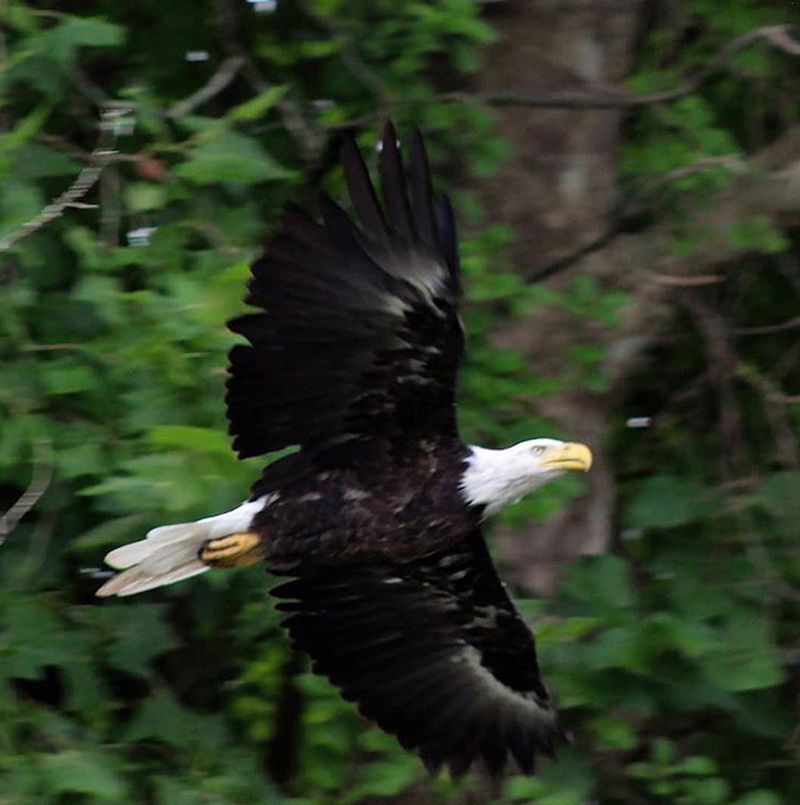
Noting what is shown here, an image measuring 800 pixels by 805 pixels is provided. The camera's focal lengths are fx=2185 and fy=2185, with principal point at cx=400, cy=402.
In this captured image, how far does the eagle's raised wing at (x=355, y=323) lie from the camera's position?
5223 mm

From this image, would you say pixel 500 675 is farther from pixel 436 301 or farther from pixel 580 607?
pixel 436 301

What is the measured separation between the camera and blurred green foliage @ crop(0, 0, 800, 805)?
5375 mm

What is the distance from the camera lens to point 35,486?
540 cm

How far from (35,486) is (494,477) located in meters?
1.14

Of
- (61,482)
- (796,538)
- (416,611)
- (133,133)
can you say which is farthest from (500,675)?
(133,133)

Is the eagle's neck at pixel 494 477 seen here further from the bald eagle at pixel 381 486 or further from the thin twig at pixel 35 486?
the thin twig at pixel 35 486

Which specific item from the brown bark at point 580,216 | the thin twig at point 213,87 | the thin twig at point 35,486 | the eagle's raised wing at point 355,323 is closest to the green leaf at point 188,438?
the eagle's raised wing at point 355,323

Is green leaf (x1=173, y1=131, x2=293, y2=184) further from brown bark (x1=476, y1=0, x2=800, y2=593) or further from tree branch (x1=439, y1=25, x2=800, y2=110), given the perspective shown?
brown bark (x1=476, y1=0, x2=800, y2=593)

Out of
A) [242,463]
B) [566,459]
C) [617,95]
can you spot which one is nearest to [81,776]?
[242,463]

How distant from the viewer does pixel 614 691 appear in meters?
5.71

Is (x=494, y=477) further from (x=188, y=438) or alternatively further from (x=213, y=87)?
(x=213, y=87)

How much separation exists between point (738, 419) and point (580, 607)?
1.11m

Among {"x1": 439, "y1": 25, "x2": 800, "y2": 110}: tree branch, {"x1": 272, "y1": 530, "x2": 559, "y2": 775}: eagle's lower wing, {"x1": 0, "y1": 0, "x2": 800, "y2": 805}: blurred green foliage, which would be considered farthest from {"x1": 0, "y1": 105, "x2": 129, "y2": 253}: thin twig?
{"x1": 272, "y1": 530, "x2": 559, "y2": 775}: eagle's lower wing

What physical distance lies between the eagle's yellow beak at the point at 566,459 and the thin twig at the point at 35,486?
Result: 1232mm
